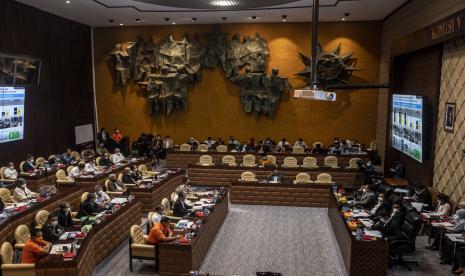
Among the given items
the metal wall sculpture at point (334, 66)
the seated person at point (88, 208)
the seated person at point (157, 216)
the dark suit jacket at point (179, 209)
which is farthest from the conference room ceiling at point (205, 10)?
the seated person at point (157, 216)

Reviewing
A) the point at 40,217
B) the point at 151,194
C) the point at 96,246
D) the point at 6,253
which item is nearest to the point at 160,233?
the point at 96,246

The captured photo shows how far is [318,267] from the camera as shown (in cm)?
820

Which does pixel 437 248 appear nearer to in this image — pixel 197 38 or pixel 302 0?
pixel 302 0

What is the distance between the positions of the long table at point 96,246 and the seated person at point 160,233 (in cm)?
114

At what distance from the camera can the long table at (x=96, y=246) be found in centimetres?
657

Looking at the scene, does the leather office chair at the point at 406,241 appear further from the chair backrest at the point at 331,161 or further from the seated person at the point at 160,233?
the chair backrest at the point at 331,161

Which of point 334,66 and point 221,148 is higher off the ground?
point 334,66

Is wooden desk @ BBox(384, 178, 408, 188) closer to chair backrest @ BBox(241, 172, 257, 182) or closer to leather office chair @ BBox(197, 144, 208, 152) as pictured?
chair backrest @ BBox(241, 172, 257, 182)

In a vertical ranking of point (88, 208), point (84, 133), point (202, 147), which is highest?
point (84, 133)

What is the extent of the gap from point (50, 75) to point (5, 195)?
8.07 m

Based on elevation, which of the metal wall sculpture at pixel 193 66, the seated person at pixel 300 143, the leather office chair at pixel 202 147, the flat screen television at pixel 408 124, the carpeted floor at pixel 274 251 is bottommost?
the carpeted floor at pixel 274 251

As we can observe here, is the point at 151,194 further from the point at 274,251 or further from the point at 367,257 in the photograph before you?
the point at 367,257

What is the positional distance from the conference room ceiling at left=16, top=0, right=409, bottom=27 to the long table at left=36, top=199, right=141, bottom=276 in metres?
8.06

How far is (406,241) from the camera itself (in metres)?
7.88
